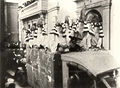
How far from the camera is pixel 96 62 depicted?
901 millimetres

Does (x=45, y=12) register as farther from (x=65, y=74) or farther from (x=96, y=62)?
(x=96, y=62)

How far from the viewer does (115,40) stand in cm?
105

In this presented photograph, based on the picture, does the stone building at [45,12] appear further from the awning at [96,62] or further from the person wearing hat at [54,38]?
the awning at [96,62]

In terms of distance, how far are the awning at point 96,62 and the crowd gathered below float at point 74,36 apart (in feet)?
0.45

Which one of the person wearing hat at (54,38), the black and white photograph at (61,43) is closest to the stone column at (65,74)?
the black and white photograph at (61,43)

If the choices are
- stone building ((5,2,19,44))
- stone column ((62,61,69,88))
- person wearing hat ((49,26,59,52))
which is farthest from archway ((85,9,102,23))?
stone building ((5,2,19,44))

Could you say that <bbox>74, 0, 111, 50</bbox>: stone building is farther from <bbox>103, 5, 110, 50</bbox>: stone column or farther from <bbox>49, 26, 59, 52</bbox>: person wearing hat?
<bbox>49, 26, 59, 52</bbox>: person wearing hat

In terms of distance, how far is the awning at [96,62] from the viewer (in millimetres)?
851

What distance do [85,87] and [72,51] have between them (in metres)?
0.24

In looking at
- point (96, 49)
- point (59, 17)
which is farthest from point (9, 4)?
point (96, 49)

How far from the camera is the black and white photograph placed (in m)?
0.94

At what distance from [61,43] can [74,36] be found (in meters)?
0.09

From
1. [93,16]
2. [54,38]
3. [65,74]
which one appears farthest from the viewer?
[54,38]

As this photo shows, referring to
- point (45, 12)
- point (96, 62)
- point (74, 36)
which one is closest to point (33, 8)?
point (45, 12)
